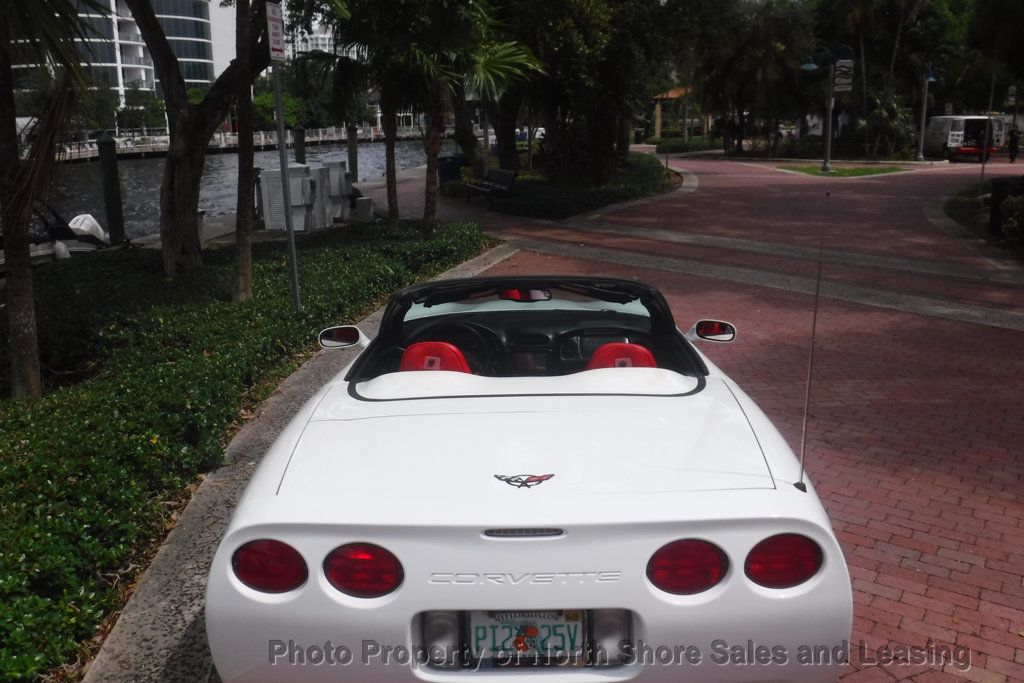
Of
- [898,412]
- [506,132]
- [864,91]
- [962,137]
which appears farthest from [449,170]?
[962,137]

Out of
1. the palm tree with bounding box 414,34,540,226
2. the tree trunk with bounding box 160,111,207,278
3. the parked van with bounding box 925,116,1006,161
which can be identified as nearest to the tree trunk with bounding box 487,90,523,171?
the palm tree with bounding box 414,34,540,226

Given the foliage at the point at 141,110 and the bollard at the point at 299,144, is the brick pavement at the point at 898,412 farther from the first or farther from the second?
the foliage at the point at 141,110

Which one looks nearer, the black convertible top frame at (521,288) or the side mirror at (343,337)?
the black convertible top frame at (521,288)

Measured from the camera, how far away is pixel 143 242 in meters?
16.5

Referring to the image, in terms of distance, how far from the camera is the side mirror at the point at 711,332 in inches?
166

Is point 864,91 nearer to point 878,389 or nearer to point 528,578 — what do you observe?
point 878,389

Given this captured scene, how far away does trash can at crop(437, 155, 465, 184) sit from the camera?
1035 inches

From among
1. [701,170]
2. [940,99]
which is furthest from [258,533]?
[940,99]

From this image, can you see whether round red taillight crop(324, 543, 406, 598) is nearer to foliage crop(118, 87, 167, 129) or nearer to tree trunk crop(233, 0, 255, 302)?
tree trunk crop(233, 0, 255, 302)

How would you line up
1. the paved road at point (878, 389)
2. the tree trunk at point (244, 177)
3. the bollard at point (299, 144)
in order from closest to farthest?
the paved road at point (878, 389)
the tree trunk at point (244, 177)
the bollard at point (299, 144)

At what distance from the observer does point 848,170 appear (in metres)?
33.1

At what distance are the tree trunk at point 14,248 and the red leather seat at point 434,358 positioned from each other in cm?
409

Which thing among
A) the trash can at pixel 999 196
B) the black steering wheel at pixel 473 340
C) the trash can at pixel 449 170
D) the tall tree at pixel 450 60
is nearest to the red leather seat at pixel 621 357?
the black steering wheel at pixel 473 340

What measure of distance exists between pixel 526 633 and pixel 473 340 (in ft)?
5.61
